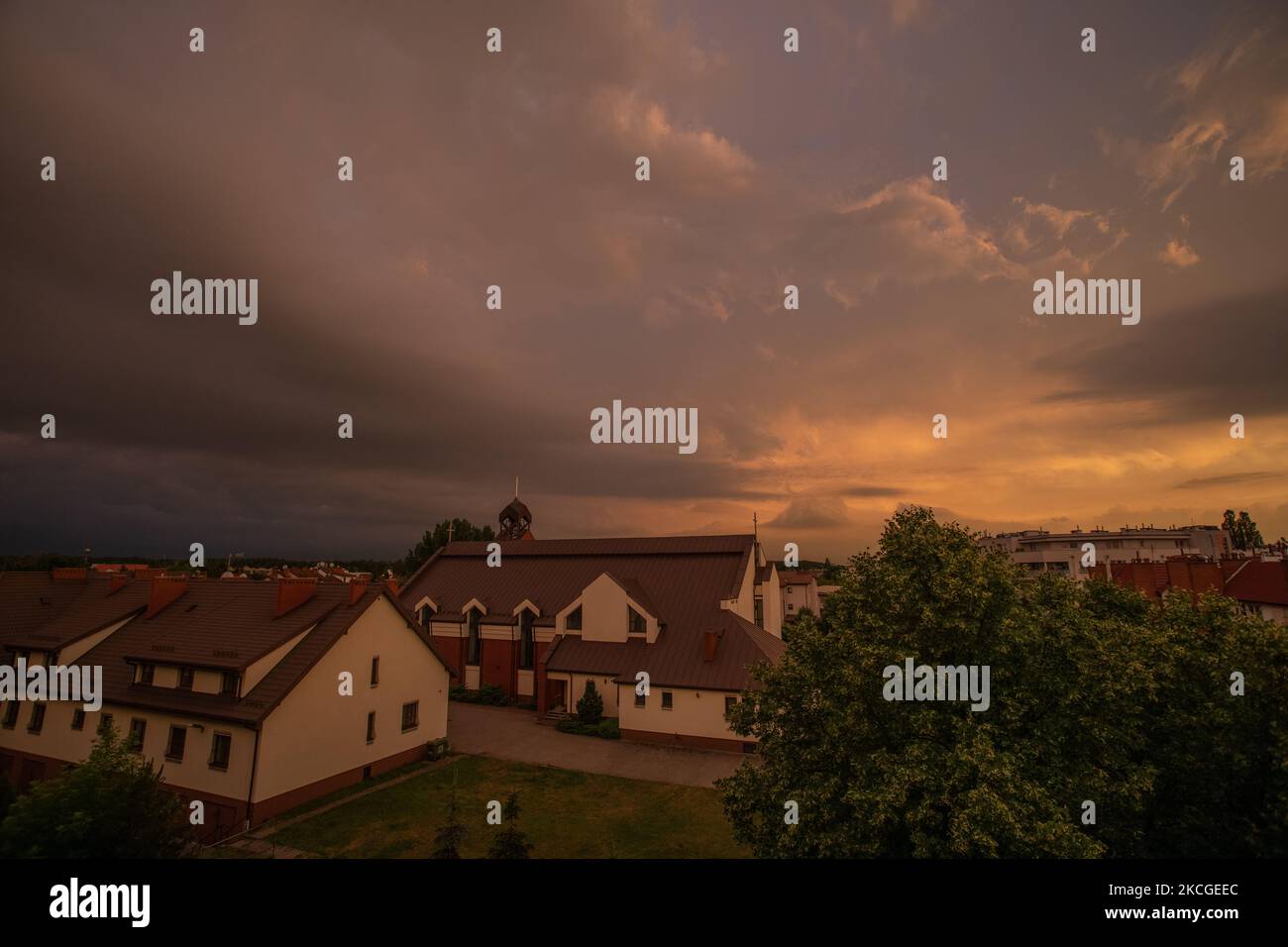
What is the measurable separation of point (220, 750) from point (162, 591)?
1412 cm

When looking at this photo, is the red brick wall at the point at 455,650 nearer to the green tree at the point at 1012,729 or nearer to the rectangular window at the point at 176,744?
the rectangular window at the point at 176,744

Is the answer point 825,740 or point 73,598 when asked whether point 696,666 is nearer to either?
point 825,740

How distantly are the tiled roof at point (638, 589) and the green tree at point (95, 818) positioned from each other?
28.2 meters

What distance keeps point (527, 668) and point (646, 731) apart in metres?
13.6

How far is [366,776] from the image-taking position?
1142 inches

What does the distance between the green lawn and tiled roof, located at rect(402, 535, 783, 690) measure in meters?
8.77

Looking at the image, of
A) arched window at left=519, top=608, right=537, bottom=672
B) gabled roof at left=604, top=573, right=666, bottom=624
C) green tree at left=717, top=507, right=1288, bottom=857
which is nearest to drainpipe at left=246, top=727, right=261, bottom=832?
green tree at left=717, top=507, right=1288, bottom=857

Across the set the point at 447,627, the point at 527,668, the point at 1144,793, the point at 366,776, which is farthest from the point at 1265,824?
the point at 447,627

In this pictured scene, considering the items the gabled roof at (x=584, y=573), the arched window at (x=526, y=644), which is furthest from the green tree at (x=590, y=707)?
the arched window at (x=526, y=644)

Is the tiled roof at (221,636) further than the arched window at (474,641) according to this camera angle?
No

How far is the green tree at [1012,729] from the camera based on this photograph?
12.1m

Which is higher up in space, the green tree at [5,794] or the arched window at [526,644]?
the green tree at [5,794]

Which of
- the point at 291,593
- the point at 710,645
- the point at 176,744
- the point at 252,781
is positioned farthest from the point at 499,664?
the point at 252,781
